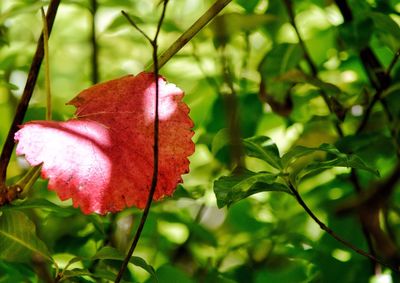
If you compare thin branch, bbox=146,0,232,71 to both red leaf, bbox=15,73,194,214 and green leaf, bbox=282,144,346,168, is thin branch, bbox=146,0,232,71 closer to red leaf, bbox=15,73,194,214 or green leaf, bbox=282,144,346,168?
red leaf, bbox=15,73,194,214

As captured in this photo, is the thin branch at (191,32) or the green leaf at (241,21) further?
the green leaf at (241,21)

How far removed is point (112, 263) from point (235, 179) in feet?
1.26

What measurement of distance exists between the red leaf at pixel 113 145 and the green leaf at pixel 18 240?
0.19 meters

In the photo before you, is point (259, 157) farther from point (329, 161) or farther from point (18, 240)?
point (18, 240)

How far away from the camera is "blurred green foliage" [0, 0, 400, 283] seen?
922mm

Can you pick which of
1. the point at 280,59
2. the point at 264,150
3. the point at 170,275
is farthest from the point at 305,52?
the point at 170,275

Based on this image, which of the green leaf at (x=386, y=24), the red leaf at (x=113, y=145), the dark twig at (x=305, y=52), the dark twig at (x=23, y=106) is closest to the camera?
the red leaf at (x=113, y=145)

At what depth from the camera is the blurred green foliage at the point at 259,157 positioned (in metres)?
0.92

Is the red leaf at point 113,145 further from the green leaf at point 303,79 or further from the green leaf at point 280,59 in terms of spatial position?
the green leaf at point 280,59

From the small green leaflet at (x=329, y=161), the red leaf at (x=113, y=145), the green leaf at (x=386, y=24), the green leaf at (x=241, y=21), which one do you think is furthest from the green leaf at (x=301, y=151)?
the green leaf at (x=241, y=21)

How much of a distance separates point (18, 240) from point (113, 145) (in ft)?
0.78

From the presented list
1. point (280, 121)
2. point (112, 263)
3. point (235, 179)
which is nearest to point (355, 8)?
point (280, 121)

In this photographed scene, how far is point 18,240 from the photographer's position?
92 cm

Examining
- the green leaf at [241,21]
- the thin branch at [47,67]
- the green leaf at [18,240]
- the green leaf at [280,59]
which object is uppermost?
the thin branch at [47,67]
